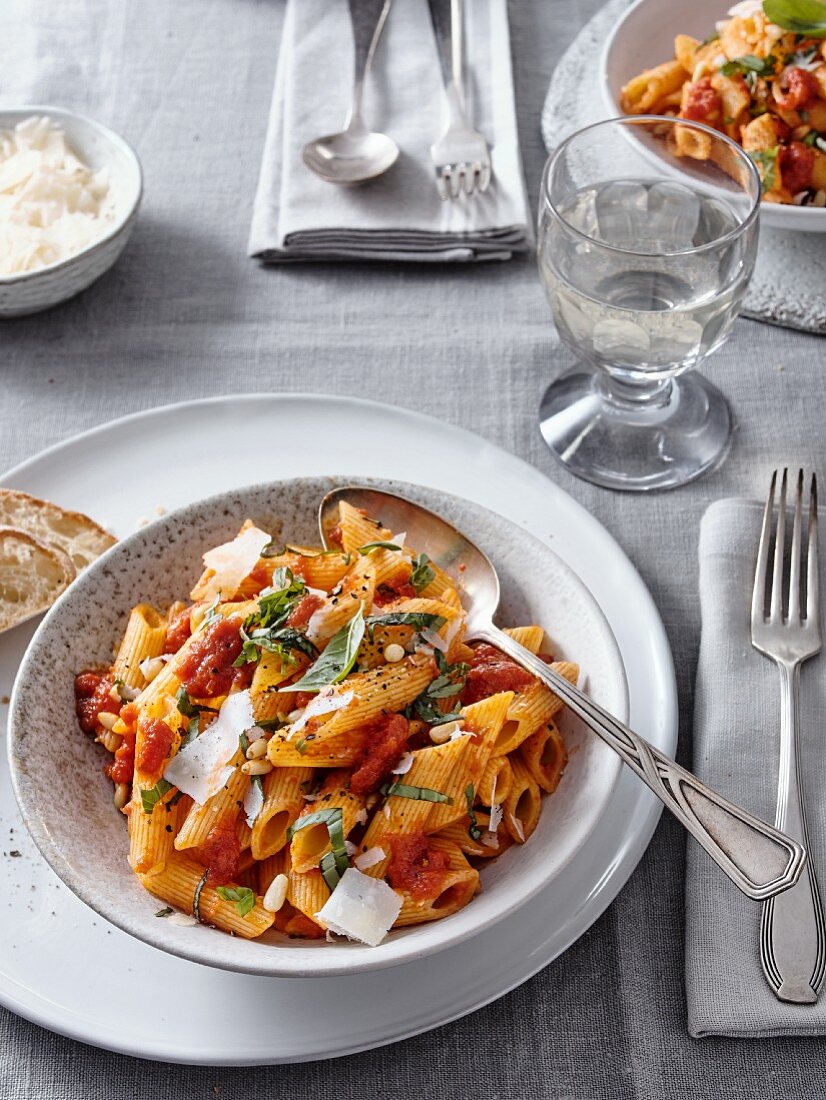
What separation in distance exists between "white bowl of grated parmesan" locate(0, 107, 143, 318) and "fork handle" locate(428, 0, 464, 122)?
868mm

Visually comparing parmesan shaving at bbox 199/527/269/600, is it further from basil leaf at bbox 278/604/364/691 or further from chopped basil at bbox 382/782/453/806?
chopped basil at bbox 382/782/453/806

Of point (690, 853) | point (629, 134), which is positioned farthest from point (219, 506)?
point (629, 134)

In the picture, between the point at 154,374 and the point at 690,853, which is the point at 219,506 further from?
the point at 690,853

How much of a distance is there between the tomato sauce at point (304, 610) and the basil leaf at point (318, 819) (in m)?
0.29

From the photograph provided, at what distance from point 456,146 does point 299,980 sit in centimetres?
209

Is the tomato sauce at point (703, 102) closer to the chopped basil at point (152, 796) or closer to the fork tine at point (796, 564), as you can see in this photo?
the fork tine at point (796, 564)

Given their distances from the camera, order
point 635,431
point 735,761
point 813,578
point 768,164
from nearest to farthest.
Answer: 1. point 735,761
2. point 813,578
3. point 635,431
4. point 768,164

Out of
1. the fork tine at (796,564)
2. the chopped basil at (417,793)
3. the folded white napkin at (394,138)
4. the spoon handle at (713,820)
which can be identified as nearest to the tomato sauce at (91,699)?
the chopped basil at (417,793)

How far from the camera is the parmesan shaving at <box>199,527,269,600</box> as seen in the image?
1725 millimetres

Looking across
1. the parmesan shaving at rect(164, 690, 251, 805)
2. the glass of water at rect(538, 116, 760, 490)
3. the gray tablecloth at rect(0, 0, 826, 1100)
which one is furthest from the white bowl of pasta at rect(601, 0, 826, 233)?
the parmesan shaving at rect(164, 690, 251, 805)

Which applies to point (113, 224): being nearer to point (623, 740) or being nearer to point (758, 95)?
point (758, 95)

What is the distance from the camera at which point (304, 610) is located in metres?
1.64

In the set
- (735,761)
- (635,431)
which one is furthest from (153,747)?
(635,431)

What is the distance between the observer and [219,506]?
6.08 ft
